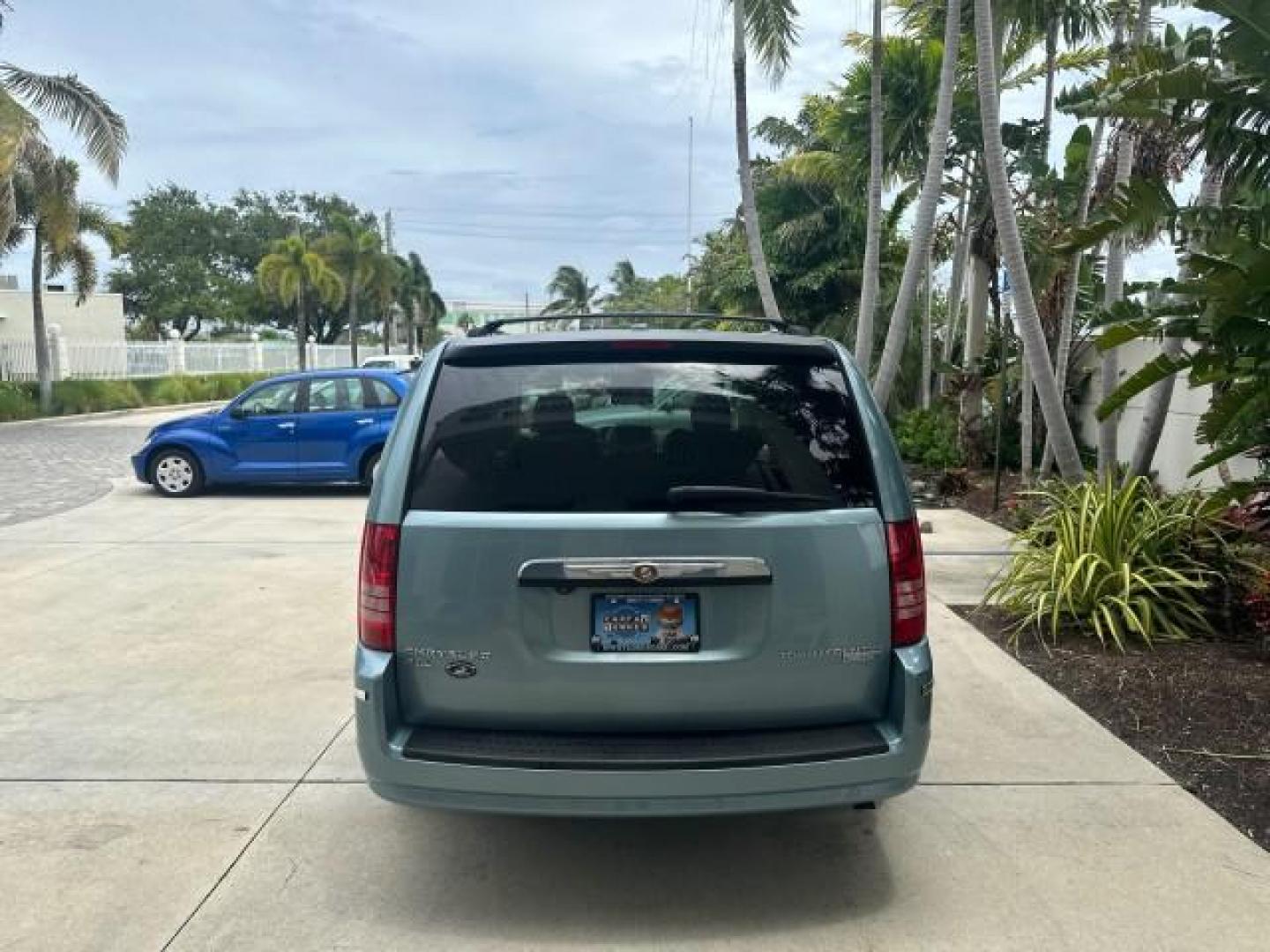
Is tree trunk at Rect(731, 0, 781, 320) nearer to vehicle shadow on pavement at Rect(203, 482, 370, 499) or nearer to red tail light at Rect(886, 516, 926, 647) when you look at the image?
vehicle shadow on pavement at Rect(203, 482, 370, 499)

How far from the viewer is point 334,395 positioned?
1245cm

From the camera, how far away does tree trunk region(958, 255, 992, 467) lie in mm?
13078

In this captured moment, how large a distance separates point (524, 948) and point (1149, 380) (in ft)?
15.4

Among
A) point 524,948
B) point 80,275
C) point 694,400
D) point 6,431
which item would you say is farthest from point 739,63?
point 80,275

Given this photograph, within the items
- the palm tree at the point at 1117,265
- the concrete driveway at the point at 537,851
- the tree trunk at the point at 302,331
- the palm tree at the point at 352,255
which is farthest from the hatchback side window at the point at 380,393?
→ the palm tree at the point at 352,255

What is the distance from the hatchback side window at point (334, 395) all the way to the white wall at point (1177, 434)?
333 inches

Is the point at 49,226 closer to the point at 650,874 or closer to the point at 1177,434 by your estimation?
the point at 1177,434

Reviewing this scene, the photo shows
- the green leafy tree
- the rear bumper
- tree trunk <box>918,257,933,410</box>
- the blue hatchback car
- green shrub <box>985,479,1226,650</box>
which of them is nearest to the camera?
the rear bumper

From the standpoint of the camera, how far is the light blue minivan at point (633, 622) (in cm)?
302

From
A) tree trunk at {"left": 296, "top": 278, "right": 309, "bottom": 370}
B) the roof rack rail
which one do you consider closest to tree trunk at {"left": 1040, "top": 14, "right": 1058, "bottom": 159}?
the roof rack rail

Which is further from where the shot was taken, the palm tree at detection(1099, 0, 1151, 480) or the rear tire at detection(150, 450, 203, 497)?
the rear tire at detection(150, 450, 203, 497)

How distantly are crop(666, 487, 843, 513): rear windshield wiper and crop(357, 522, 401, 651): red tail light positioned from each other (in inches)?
33.8

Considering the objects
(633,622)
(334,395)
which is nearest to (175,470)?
(334,395)

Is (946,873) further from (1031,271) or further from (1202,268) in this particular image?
(1031,271)
